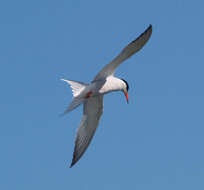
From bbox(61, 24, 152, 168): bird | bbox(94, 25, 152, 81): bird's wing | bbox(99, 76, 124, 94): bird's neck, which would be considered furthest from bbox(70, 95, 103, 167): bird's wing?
bbox(94, 25, 152, 81): bird's wing

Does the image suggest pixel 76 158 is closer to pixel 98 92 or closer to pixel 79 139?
pixel 79 139

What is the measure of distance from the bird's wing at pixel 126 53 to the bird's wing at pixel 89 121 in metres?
1.18

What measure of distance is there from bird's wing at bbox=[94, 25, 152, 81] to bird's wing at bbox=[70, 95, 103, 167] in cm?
118

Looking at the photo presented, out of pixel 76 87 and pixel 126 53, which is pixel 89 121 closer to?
pixel 76 87

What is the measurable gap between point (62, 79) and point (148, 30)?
2858mm

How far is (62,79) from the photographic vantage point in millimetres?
15008

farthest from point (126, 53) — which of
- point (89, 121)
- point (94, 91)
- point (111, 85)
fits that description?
point (89, 121)

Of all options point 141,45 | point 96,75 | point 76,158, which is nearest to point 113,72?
point 96,75

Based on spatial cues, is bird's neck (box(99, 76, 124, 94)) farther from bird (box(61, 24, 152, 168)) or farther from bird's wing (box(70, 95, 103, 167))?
→ bird's wing (box(70, 95, 103, 167))

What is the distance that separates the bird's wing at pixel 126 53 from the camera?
1430 centimetres

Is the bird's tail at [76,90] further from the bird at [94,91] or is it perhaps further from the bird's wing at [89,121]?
the bird's wing at [89,121]

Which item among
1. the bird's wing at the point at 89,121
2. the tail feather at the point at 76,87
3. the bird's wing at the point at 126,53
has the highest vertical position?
the bird's wing at the point at 126,53

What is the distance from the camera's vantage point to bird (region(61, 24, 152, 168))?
48.1 ft

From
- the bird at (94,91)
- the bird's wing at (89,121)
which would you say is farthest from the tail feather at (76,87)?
the bird's wing at (89,121)
